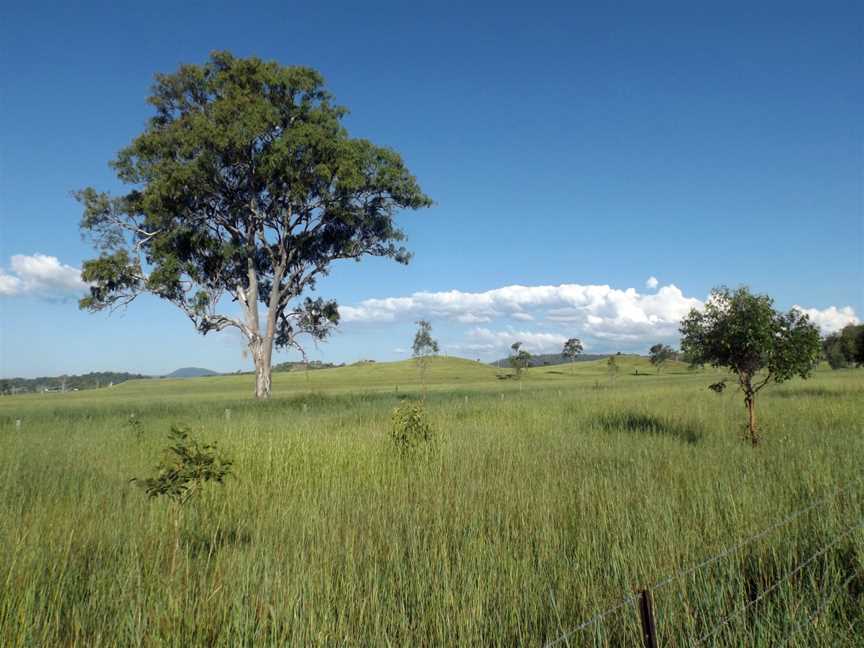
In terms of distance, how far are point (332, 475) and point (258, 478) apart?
1383 mm

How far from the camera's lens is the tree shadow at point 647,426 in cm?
1370

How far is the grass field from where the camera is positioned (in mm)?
3916

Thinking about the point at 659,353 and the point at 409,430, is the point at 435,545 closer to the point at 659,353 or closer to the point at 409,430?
the point at 409,430

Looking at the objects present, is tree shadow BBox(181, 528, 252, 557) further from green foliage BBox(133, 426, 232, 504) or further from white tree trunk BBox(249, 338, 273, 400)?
white tree trunk BBox(249, 338, 273, 400)

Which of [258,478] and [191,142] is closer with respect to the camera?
[258,478]

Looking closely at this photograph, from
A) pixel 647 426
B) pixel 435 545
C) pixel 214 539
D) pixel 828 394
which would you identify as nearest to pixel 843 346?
pixel 828 394

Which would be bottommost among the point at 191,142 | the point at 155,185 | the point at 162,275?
the point at 162,275

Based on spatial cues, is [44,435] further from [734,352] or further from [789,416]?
[789,416]

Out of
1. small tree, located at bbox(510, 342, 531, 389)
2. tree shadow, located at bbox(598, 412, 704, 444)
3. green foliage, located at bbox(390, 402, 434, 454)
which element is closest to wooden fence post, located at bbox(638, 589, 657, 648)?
green foliage, located at bbox(390, 402, 434, 454)

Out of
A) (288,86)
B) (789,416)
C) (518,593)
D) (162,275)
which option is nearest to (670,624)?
(518,593)

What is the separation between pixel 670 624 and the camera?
376cm

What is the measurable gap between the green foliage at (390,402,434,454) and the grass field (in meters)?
0.55

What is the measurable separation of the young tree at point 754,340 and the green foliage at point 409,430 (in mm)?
7591

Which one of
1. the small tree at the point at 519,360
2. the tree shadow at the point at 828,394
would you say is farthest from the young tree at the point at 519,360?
the tree shadow at the point at 828,394
